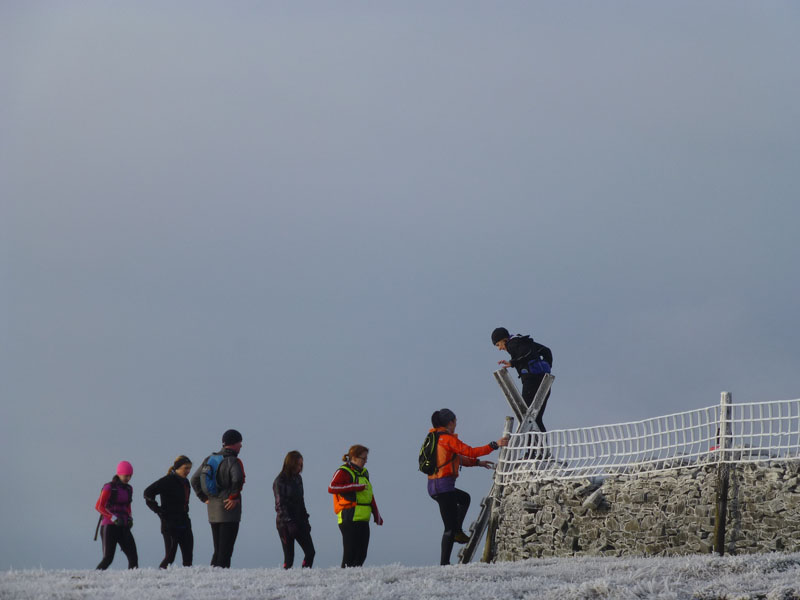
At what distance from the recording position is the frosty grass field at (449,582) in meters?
10.7

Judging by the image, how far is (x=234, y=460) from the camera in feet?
46.0

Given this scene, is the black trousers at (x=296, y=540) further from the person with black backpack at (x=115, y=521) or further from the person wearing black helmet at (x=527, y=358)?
the person wearing black helmet at (x=527, y=358)

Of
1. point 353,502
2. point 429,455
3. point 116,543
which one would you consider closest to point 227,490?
point 353,502

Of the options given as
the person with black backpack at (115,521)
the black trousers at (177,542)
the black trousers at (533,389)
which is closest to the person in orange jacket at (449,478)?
the black trousers at (533,389)

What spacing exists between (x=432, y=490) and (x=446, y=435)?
0.85 meters

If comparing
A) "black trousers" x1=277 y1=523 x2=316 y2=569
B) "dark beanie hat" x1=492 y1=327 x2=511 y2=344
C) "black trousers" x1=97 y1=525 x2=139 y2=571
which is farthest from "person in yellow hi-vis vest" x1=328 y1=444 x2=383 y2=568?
"dark beanie hat" x1=492 y1=327 x2=511 y2=344

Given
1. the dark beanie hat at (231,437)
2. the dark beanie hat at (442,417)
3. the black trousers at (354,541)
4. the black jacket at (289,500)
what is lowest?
the black trousers at (354,541)

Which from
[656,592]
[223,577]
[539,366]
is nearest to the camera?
[656,592]

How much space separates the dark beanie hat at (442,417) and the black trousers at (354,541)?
2120 mm

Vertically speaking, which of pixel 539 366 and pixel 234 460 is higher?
pixel 539 366

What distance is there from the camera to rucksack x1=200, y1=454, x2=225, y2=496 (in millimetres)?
13883

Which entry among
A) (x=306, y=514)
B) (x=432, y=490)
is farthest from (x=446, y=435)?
(x=306, y=514)

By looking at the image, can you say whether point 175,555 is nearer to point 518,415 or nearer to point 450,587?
point 450,587

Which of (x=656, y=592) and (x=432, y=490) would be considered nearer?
(x=656, y=592)
